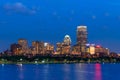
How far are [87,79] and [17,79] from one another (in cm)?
2036

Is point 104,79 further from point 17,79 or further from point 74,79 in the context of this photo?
point 17,79

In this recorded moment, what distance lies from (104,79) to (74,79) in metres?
8.67

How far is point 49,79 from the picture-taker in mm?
142625

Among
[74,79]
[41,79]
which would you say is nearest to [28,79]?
[41,79]

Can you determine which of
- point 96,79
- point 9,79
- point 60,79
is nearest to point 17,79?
point 9,79

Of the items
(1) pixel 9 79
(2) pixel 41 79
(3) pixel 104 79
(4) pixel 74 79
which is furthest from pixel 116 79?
(1) pixel 9 79

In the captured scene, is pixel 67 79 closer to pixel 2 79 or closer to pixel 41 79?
pixel 41 79

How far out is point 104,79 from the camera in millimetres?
141875

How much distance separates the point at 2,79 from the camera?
143125 millimetres

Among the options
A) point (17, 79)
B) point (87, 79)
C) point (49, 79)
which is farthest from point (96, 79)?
point (17, 79)

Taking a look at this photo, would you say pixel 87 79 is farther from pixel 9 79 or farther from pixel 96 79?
pixel 9 79

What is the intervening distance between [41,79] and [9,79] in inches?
371

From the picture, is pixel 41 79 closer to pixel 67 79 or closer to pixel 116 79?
pixel 67 79

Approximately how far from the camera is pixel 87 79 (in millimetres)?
138875
